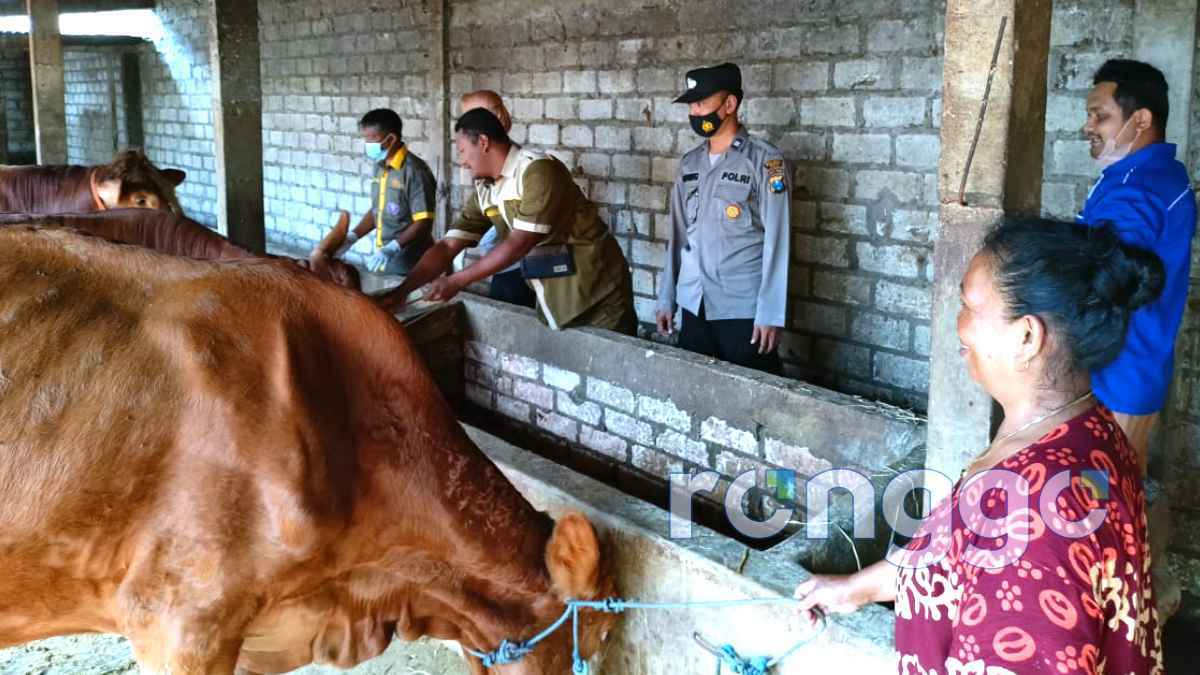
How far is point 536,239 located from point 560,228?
0.24 m

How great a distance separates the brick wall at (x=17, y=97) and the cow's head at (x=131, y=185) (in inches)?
547

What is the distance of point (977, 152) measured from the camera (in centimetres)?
241

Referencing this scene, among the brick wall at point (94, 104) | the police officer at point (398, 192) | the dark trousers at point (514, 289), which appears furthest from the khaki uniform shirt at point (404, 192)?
the brick wall at point (94, 104)

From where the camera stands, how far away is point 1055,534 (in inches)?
54.5

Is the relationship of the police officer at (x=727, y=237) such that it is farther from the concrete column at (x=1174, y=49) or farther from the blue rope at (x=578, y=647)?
the blue rope at (x=578, y=647)

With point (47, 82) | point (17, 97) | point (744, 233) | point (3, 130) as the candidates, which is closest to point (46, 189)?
point (744, 233)

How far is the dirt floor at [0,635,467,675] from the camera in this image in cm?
345

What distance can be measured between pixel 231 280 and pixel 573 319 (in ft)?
8.22

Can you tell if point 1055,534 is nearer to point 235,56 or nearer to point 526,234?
point 526,234

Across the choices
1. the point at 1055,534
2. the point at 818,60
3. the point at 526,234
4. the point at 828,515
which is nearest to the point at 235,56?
the point at 526,234

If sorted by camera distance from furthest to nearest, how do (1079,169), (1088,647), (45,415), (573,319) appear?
(573,319), (1079,169), (45,415), (1088,647)

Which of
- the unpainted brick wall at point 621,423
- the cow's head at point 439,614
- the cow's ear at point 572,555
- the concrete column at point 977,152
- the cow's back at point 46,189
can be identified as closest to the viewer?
the concrete column at point 977,152

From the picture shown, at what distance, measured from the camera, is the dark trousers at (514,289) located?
212 inches

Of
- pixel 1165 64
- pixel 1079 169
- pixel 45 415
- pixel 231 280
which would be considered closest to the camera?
pixel 45 415
